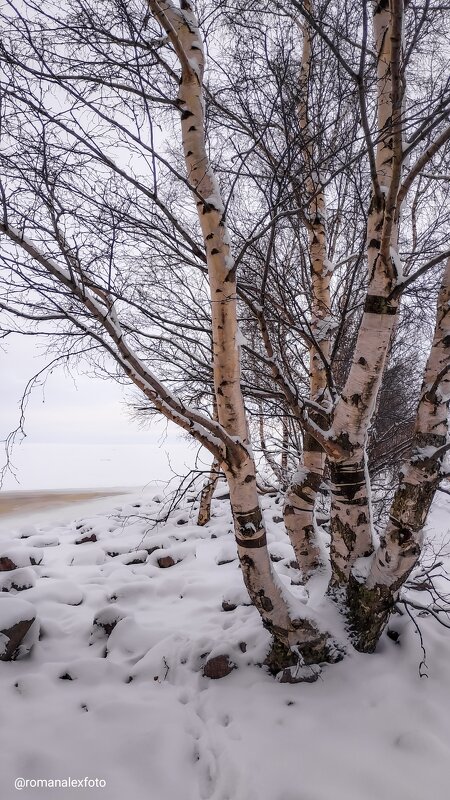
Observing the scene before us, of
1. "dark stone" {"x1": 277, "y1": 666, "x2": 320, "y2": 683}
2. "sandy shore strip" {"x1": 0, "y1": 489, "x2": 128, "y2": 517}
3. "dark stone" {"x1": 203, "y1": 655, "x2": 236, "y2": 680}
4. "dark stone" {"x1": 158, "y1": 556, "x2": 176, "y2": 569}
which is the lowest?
"sandy shore strip" {"x1": 0, "y1": 489, "x2": 128, "y2": 517}

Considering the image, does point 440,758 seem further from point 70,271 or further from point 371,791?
point 70,271

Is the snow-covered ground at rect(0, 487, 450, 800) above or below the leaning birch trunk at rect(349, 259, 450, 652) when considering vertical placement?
below

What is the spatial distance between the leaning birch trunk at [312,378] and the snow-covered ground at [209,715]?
0.65 meters

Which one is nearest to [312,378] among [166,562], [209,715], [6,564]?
[209,715]

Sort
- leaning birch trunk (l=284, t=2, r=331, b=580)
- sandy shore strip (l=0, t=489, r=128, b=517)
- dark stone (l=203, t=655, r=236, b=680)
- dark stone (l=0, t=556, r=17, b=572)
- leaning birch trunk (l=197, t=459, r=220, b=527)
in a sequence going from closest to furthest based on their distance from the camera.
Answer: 1. dark stone (l=203, t=655, r=236, b=680)
2. leaning birch trunk (l=284, t=2, r=331, b=580)
3. dark stone (l=0, t=556, r=17, b=572)
4. leaning birch trunk (l=197, t=459, r=220, b=527)
5. sandy shore strip (l=0, t=489, r=128, b=517)

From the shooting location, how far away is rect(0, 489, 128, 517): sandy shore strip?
34.9 feet

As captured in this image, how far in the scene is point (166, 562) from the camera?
4.44 m

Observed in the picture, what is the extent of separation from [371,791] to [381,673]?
24.0 inches

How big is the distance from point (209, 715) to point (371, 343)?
7.34ft

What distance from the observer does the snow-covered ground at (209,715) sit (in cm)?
169

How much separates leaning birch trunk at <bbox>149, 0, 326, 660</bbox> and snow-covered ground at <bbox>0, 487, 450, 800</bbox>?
342 mm

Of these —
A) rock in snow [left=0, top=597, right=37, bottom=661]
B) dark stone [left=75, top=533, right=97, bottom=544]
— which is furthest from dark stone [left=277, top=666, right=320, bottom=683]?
dark stone [left=75, top=533, right=97, bottom=544]

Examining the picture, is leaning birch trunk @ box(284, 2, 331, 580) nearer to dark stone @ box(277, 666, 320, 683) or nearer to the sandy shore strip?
dark stone @ box(277, 666, 320, 683)

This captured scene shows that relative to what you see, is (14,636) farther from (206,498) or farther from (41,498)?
(41,498)
